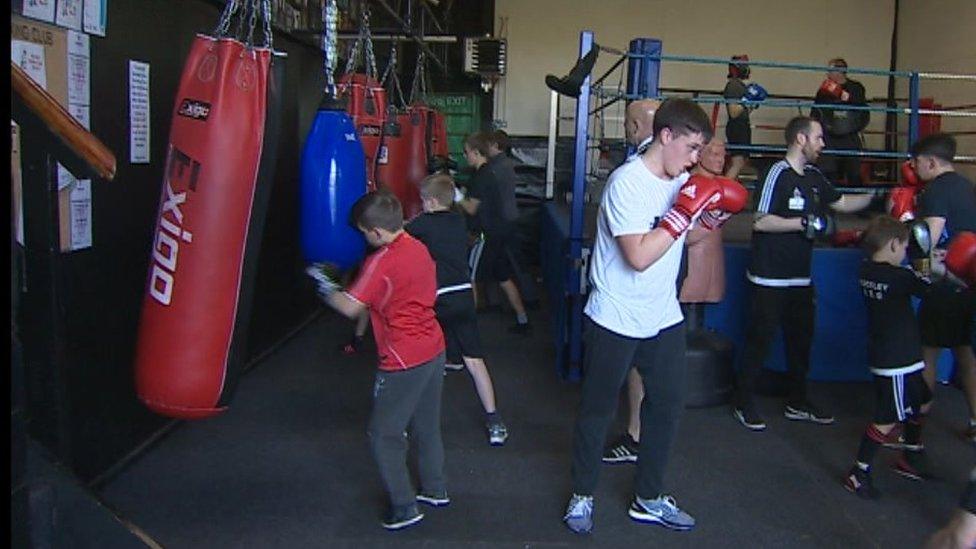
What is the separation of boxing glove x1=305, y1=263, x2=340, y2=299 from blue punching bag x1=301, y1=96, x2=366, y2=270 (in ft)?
1.14

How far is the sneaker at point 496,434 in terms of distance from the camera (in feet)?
11.9

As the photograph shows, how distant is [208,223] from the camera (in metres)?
2.26

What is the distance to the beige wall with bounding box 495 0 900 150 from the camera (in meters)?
10.8

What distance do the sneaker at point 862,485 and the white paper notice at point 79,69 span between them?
2.98 m

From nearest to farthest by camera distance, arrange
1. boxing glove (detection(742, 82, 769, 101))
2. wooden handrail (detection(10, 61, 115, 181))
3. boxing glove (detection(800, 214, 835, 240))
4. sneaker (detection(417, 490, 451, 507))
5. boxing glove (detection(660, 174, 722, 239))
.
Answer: wooden handrail (detection(10, 61, 115, 181)) → boxing glove (detection(660, 174, 722, 239)) → sneaker (detection(417, 490, 451, 507)) → boxing glove (detection(800, 214, 835, 240)) → boxing glove (detection(742, 82, 769, 101))

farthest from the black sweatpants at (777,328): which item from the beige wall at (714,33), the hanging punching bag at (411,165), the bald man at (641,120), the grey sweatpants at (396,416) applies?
the beige wall at (714,33)

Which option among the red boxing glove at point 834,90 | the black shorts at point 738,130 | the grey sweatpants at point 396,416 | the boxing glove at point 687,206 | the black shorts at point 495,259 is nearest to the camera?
the boxing glove at point 687,206

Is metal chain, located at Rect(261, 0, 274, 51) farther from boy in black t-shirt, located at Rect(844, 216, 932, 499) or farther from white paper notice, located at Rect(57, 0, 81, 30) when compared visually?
boy in black t-shirt, located at Rect(844, 216, 932, 499)

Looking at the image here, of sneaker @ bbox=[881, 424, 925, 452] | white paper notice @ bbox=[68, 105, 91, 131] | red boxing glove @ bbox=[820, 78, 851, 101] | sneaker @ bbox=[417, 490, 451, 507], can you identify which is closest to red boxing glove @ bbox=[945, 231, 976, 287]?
sneaker @ bbox=[881, 424, 925, 452]

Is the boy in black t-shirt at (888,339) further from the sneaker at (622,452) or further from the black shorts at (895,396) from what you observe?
the sneaker at (622,452)

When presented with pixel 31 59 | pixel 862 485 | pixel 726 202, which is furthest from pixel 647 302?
pixel 31 59

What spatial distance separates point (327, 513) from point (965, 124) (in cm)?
845

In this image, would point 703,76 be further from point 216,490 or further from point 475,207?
point 216,490

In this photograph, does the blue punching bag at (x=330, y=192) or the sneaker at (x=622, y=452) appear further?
the sneaker at (x=622, y=452)
